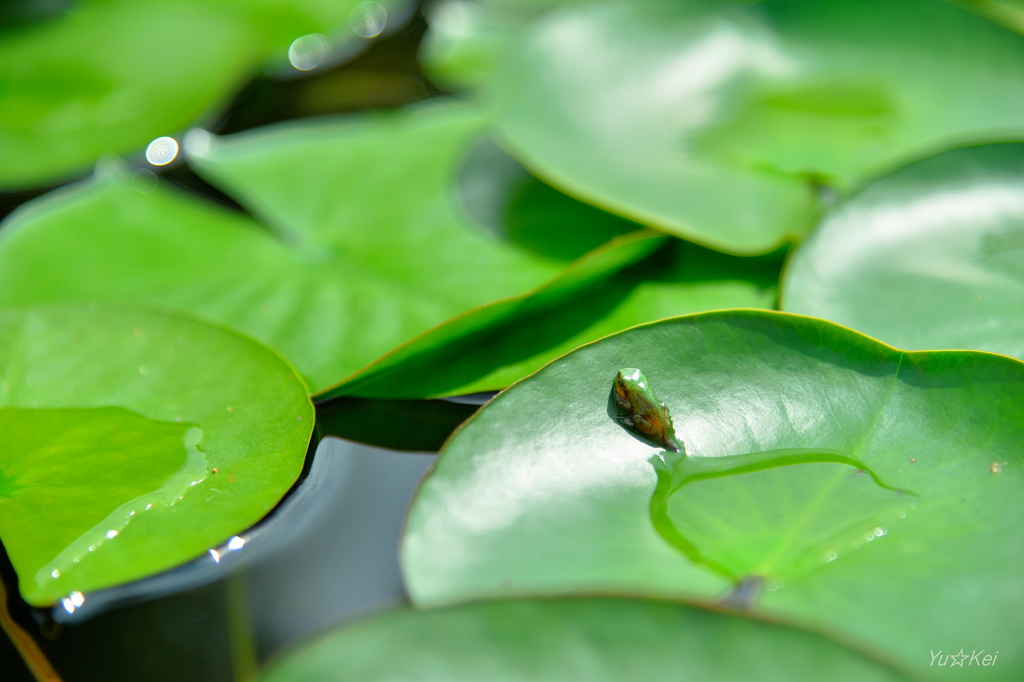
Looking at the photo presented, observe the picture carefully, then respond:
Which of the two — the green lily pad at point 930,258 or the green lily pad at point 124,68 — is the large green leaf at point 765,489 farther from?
the green lily pad at point 124,68

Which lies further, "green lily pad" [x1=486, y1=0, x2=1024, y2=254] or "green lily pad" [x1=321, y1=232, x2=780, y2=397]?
"green lily pad" [x1=486, y1=0, x2=1024, y2=254]

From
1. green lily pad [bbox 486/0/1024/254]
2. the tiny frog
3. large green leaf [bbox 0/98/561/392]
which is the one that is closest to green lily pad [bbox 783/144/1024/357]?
green lily pad [bbox 486/0/1024/254]

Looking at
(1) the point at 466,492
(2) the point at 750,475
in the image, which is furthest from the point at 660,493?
(1) the point at 466,492

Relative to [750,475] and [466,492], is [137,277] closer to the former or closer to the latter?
[466,492]

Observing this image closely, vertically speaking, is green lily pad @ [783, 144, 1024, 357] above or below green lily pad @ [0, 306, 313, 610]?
above

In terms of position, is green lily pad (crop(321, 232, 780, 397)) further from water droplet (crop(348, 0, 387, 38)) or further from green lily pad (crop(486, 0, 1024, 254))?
water droplet (crop(348, 0, 387, 38))

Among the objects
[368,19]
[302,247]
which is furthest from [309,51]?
[302,247]
